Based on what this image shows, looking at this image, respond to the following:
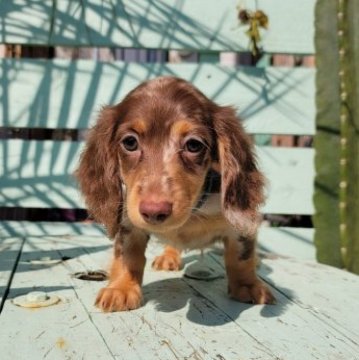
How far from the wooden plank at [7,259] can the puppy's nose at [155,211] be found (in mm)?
648

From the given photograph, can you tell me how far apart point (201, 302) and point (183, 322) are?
252 millimetres

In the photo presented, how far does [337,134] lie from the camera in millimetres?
3014

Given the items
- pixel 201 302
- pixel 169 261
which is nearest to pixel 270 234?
pixel 169 261

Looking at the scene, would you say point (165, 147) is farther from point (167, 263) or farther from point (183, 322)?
point (167, 263)

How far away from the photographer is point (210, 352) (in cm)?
154

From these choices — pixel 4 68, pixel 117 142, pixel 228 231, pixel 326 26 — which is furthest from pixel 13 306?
pixel 326 26

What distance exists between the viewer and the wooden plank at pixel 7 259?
2141 mm

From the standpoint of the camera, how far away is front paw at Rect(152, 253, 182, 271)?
257cm

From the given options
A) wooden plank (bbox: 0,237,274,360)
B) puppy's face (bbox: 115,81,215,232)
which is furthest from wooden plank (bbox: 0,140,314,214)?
puppy's face (bbox: 115,81,215,232)

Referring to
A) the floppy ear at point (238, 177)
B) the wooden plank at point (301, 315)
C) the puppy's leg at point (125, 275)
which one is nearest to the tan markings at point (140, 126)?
the floppy ear at point (238, 177)

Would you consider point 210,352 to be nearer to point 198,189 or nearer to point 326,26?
point 198,189

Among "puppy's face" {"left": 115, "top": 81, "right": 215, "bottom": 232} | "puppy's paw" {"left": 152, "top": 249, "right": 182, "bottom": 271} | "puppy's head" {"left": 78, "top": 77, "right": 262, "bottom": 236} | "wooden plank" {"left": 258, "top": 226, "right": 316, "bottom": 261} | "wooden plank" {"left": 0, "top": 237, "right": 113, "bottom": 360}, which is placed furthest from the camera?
"wooden plank" {"left": 258, "top": 226, "right": 316, "bottom": 261}

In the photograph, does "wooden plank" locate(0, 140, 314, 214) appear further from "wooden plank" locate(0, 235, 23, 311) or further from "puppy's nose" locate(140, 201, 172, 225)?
"puppy's nose" locate(140, 201, 172, 225)

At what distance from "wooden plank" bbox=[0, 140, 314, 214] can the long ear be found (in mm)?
1350
